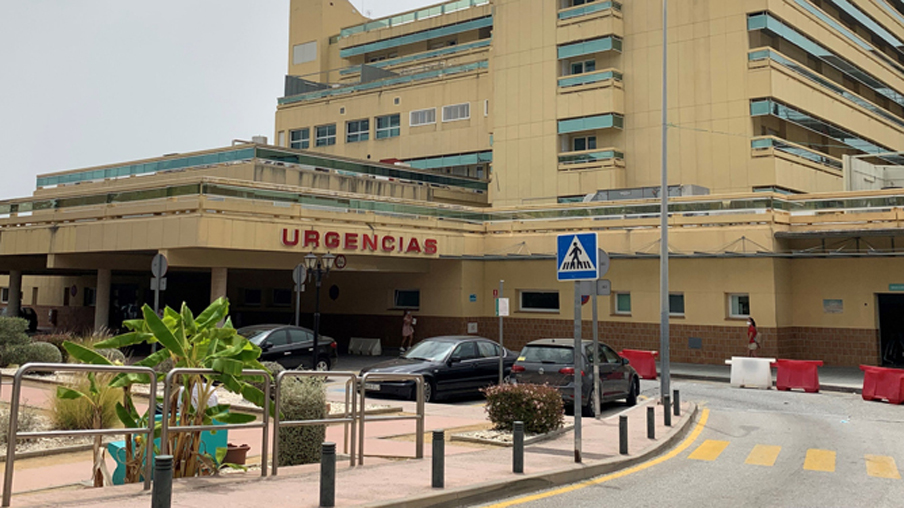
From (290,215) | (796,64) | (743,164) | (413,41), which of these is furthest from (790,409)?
(413,41)

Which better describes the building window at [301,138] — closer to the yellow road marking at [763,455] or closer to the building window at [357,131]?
the building window at [357,131]

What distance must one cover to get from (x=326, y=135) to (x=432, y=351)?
36.5 m

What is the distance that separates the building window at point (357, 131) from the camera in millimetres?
51562

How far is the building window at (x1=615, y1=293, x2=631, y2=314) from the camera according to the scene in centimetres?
2970

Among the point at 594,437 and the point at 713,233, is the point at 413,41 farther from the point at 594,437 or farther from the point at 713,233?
the point at 594,437

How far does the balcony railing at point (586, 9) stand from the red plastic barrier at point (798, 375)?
860 inches

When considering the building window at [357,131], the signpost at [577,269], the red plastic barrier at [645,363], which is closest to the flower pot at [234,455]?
the signpost at [577,269]

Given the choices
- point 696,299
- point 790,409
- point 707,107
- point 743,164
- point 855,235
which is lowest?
point 790,409

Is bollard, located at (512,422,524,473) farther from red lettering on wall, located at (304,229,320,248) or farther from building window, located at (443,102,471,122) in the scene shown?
building window, located at (443,102,471,122)

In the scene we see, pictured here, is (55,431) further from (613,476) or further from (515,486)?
(613,476)

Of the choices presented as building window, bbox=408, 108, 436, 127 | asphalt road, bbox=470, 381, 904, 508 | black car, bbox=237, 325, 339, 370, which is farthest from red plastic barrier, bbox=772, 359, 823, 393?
building window, bbox=408, 108, 436, 127

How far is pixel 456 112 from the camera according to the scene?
157 feet

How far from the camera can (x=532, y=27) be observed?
40.8 m

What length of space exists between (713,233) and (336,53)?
42.0m
